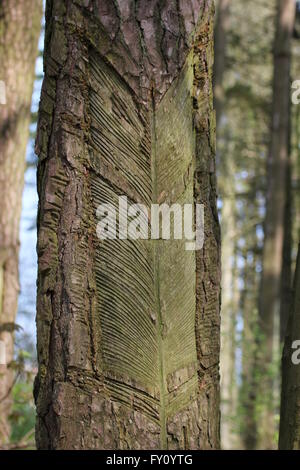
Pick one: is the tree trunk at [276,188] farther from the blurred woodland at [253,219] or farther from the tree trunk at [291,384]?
the tree trunk at [291,384]

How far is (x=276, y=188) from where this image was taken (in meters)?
12.7

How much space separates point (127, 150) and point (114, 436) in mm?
1056

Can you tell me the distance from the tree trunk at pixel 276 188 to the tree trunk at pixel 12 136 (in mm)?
6619

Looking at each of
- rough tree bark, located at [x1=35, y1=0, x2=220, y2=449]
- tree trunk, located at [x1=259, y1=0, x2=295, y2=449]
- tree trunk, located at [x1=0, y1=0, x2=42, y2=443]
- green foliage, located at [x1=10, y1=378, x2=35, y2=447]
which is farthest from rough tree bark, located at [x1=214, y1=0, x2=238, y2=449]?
rough tree bark, located at [x1=35, y1=0, x2=220, y2=449]

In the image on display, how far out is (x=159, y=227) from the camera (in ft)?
9.36

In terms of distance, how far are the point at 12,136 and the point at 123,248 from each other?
3.56 meters

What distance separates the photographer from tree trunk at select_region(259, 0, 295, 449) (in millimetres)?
12156

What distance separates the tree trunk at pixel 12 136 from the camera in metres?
5.82

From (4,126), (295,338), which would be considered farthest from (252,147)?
(295,338)

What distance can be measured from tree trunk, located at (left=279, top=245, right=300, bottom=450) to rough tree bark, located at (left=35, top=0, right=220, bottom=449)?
1.86ft

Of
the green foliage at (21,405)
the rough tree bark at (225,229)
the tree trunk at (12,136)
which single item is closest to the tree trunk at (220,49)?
the rough tree bark at (225,229)

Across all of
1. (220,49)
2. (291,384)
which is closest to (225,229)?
(220,49)
